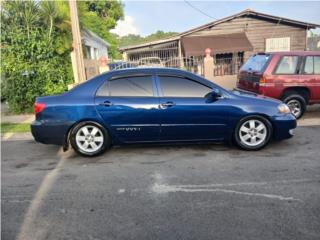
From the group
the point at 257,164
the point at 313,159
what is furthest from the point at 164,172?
the point at 313,159

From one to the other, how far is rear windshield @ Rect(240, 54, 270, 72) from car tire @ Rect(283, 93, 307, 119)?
100 centimetres

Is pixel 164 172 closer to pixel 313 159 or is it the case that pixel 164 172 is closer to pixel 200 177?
pixel 200 177

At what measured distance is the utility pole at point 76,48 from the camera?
36.2 feet

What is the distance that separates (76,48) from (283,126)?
7.81 metres

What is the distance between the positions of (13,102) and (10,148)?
4663 mm

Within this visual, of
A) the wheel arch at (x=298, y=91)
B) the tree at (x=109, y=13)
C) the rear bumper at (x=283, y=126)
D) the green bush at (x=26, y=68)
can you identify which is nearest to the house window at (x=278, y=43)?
the wheel arch at (x=298, y=91)

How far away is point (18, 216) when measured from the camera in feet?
12.1

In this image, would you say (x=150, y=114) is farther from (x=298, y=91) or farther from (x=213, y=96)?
(x=298, y=91)

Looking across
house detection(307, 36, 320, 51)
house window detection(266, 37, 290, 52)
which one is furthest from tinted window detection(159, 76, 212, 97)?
house detection(307, 36, 320, 51)

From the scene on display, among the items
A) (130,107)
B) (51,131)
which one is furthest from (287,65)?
(51,131)

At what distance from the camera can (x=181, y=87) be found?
5.73 meters

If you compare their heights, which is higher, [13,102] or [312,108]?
[13,102]

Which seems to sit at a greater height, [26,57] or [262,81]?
[26,57]

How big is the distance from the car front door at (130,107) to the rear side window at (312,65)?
15.2 feet
